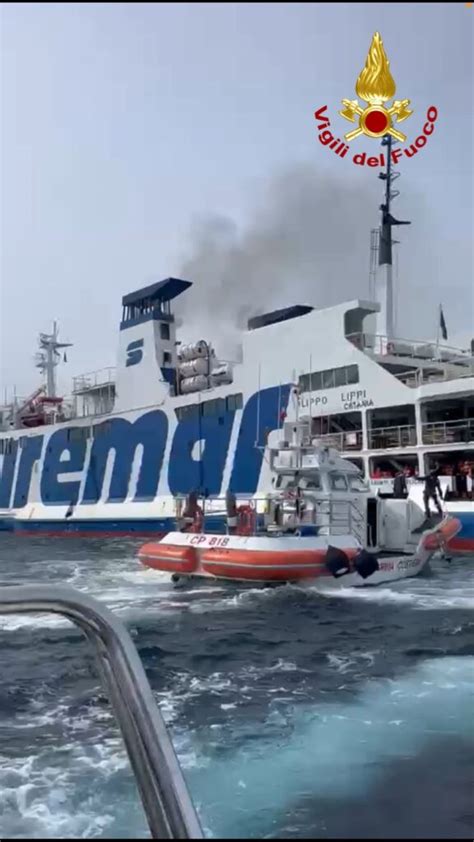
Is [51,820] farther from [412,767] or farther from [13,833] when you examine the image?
[412,767]

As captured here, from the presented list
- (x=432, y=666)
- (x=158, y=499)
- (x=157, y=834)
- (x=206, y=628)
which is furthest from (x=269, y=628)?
(x=158, y=499)

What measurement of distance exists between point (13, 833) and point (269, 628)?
6.96m

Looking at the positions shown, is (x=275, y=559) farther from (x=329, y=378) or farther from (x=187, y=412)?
(x=187, y=412)

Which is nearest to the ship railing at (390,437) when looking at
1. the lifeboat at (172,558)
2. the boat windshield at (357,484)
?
the boat windshield at (357,484)

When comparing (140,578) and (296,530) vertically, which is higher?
(296,530)

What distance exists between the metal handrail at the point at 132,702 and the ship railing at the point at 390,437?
2396cm

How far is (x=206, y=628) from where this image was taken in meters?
11.4

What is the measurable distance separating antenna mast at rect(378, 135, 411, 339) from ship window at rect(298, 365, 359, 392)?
4814 mm

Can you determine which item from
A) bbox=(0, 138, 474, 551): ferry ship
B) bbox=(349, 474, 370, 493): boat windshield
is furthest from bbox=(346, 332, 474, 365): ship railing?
bbox=(349, 474, 370, 493): boat windshield

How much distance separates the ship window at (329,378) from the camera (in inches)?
1059

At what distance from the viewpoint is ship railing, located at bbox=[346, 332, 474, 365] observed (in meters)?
27.4

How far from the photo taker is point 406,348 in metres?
30.5

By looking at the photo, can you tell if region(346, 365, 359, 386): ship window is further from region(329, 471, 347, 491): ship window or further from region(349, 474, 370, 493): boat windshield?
region(329, 471, 347, 491): ship window

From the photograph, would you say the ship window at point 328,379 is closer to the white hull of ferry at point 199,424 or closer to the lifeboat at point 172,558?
the white hull of ferry at point 199,424
